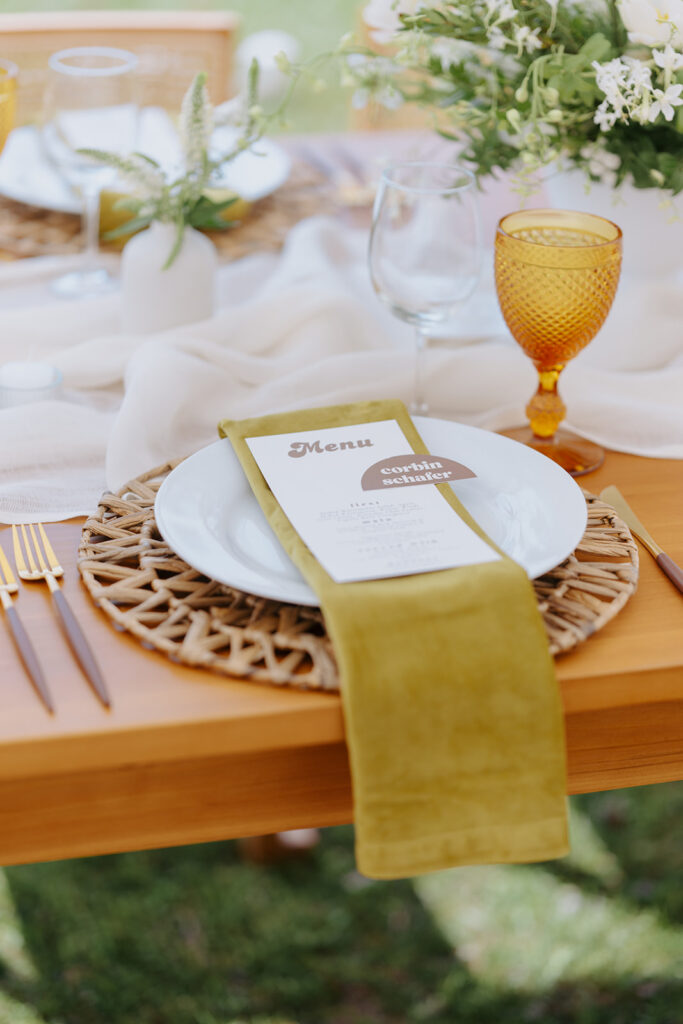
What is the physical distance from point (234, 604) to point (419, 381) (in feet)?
1.25

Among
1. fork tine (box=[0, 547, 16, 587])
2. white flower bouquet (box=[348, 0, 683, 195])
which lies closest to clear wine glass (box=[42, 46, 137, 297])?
white flower bouquet (box=[348, 0, 683, 195])

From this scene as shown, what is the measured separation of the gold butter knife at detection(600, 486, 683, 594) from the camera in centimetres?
76

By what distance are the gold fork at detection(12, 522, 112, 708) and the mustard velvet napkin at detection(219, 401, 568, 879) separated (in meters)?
0.14

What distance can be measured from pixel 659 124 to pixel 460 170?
0.19 m

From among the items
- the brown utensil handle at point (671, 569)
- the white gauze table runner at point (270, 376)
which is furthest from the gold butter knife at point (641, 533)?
the white gauze table runner at point (270, 376)

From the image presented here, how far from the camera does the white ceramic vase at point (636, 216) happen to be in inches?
43.2

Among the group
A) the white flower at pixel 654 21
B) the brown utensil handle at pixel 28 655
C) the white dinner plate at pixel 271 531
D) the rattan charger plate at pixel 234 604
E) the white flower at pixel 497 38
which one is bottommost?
the brown utensil handle at pixel 28 655

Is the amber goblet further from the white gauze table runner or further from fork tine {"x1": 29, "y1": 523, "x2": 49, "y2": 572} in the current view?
fork tine {"x1": 29, "y1": 523, "x2": 49, "y2": 572}

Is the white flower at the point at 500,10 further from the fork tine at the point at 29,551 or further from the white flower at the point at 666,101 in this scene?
the fork tine at the point at 29,551

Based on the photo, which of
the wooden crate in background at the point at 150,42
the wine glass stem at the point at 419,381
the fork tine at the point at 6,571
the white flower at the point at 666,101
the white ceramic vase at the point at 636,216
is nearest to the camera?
the fork tine at the point at 6,571

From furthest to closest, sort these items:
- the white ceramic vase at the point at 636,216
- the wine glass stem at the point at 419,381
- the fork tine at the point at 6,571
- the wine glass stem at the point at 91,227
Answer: the wine glass stem at the point at 91,227, the white ceramic vase at the point at 636,216, the wine glass stem at the point at 419,381, the fork tine at the point at 6,571

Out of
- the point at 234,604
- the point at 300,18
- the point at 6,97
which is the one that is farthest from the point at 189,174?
the point at 300,18

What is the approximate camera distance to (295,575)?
2.23ft

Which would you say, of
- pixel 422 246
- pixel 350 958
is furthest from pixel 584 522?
pixel 350 958
